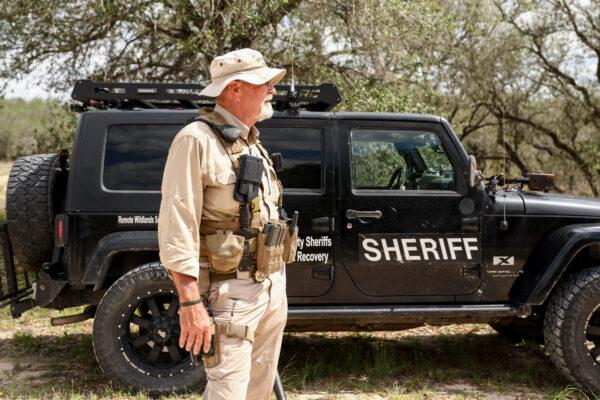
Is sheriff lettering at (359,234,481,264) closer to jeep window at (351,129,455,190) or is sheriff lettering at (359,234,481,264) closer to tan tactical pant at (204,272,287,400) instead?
jeep window at (351,129,455,190)

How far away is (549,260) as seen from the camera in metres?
4.24

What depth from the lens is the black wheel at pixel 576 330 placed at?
163 inches

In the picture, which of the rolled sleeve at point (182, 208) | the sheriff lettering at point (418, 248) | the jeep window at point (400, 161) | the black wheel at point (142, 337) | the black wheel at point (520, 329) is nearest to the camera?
the rolled sleeve at point (182, 208)

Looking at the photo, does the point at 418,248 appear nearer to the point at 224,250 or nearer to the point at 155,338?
the point at 155,338

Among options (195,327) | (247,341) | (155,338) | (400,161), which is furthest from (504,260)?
(195,327)

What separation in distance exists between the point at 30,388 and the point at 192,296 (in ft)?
8.31

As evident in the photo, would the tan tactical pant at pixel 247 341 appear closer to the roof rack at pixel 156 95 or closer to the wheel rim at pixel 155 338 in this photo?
the wheel rim at pixel 155 338

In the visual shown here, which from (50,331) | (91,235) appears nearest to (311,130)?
(91,235)

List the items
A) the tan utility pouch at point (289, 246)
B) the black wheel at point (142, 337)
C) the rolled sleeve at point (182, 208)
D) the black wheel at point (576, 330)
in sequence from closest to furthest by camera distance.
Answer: the rolled sleeve at point (182, 208), the tan utility pouch at point (289, 246), the black wheel at point (142, 337), the black wheel at point (576, 330)

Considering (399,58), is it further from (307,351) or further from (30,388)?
(30,388)

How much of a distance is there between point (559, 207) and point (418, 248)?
949 mm

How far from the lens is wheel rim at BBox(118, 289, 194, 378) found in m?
4.08

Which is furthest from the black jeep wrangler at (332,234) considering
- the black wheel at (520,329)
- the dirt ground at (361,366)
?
the black wheel at (520,329)

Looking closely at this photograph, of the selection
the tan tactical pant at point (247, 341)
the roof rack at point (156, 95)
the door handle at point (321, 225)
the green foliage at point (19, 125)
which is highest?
A: the green foliage at point (19, 125)
